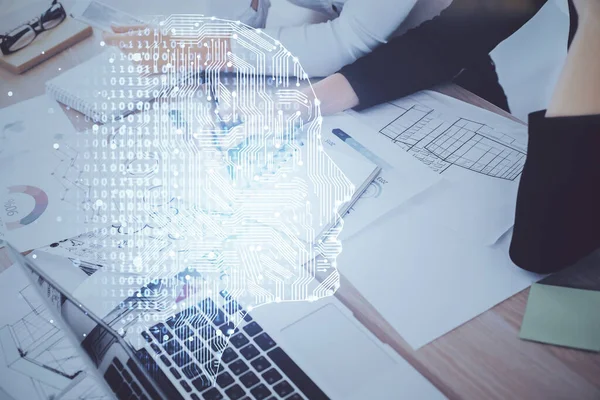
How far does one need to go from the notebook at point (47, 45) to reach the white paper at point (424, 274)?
0.58 meters

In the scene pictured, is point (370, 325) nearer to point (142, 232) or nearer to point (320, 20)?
point (142, 232)

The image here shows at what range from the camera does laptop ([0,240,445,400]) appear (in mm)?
489

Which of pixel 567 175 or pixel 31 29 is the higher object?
pixel 31 29

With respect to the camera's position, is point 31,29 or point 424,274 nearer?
point 424,274

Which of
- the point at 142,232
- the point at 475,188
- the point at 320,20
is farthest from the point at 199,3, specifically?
the point at 475,188

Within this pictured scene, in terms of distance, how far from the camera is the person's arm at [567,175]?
1.89ft

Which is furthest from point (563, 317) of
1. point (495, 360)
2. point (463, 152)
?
point (463, 152)

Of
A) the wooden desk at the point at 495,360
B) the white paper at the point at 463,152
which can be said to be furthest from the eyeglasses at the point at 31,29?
the wooden desk at the point at 495,360

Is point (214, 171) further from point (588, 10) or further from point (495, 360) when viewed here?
point (588, 10)

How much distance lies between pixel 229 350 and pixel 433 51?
0.57m

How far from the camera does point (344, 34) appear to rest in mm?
820

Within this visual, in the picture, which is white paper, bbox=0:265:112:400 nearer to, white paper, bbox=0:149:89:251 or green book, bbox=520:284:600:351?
white paper, bbox=0:149:89:251

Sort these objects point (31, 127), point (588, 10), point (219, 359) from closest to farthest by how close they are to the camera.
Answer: point (219, 359), point (588, 10), point (31, 127)

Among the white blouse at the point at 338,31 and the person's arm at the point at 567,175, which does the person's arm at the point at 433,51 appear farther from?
the person's arm at the point at 567,175
